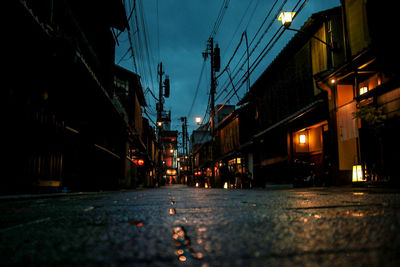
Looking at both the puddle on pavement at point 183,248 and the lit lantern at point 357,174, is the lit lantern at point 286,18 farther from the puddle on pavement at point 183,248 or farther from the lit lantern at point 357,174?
the puddle on pavement at point 183,248

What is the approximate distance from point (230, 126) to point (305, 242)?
95.5 ft

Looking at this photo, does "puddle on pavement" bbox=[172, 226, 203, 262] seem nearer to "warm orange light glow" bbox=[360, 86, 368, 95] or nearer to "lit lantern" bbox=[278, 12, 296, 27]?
"lit lantern" bbox=[278, 12, 296, 27]

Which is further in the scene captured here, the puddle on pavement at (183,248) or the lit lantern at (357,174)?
the lit lantern at (357,174)

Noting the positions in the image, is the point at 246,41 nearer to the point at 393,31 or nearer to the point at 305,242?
the point at 393,31

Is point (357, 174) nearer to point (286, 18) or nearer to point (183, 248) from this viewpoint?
point (286, 18)

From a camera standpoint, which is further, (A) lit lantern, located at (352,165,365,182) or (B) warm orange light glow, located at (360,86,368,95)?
(B) warm orange light glow, located at (360,86,368,95)

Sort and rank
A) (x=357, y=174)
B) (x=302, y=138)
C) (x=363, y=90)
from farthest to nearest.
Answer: (x=302, y=138)
(x=363, y=90)
(x=357, y=174)

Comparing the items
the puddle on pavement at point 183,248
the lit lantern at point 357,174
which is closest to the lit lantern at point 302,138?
the lit lantern at point 357,174

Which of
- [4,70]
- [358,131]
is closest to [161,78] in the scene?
[358,131]

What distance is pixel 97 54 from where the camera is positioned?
13.1 meters

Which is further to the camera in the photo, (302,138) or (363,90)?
(302,138)

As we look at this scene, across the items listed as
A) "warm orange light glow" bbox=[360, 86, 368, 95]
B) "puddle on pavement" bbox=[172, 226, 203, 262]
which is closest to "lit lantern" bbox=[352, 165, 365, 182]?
"warm orange light glow" bbox=[360, 86, 368, 95]

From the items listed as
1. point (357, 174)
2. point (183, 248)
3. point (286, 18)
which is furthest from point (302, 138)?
point (183, 248)

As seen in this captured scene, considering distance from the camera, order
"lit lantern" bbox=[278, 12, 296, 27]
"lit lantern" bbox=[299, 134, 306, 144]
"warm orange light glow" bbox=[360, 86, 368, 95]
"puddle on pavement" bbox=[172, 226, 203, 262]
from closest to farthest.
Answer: "puddle on pavement" bbox=[172, 226, 203, 262], "lit lantern" bbox=[278, 12, 296, 27], "warm orange light glow" bbox=[360, 86, 368, 95], "lit lantern" bbox=[299, 134, 306, 144]
